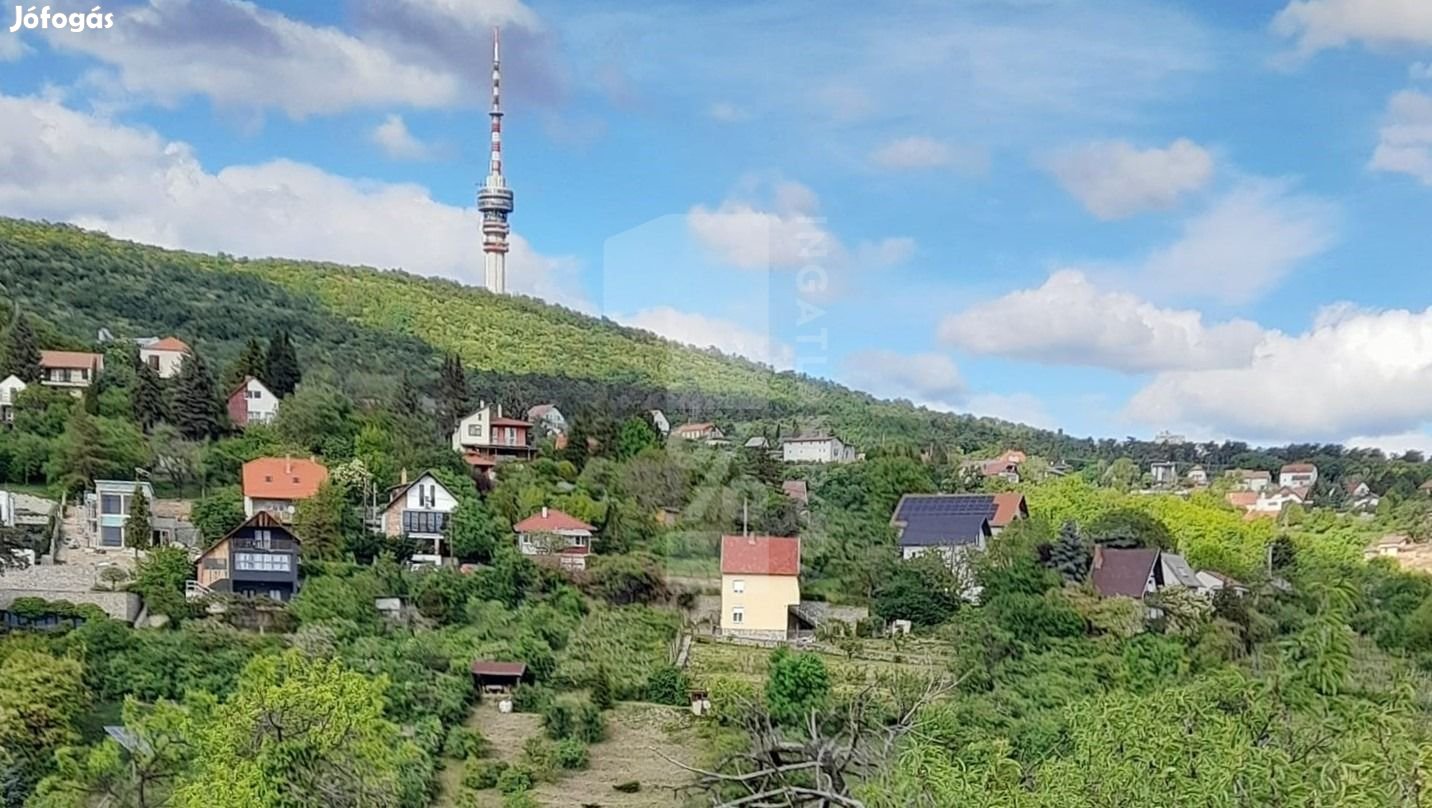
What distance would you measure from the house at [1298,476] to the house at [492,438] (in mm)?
11067

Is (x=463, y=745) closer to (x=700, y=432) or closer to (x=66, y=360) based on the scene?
(x=700, y=432)

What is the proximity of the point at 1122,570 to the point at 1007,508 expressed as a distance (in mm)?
1879

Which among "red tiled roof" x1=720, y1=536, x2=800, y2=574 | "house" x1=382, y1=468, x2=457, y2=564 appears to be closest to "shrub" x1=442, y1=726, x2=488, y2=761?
"red tiled roof" x1=720, y1=536, x2=800, y2=574

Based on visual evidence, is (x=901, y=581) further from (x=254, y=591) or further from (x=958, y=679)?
(x=254, y=591)

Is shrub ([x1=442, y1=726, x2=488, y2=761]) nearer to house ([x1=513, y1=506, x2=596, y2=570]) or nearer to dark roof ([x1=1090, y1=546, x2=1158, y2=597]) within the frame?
house ([x1=513, y1=506, x2=596, y2=570])

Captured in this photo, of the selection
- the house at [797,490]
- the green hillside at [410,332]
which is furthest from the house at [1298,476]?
the house at [797,490]

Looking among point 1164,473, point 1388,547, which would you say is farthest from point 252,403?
point 1388,547

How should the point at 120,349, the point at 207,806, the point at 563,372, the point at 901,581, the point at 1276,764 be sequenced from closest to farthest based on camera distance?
the point at 1276,764 < the point at 207,806 < the point at 901,581 < the point at 120,349 < the point at 563,372

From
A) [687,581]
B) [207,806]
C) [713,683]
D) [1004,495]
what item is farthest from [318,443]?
[207,806]

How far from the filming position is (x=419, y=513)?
12.8 metres

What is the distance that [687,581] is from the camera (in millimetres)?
12656

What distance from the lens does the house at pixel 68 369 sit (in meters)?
15.1

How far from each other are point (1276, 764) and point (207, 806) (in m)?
3.78

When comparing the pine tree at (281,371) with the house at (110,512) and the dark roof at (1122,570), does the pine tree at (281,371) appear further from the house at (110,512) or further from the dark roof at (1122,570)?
the dark roof at (1122,570)
